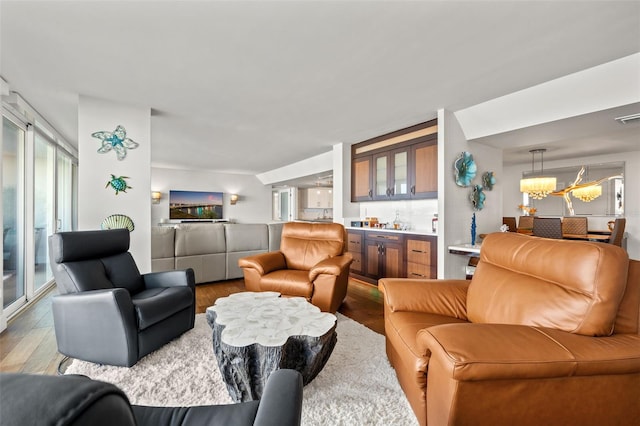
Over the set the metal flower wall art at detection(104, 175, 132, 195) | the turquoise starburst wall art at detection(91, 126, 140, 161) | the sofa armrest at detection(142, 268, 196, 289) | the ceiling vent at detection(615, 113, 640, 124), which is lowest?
the sofa armrest at detection(142, 268, 196, 289)

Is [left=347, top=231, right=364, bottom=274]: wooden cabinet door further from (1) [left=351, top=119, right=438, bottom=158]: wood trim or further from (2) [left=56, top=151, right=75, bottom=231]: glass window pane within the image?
(2) [left=56, top=151, right=75, bottom=231]: glass window pane

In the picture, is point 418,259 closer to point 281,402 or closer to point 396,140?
point 396,140

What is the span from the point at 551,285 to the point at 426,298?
27.9 inches

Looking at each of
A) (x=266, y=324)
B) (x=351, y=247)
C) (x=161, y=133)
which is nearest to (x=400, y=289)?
(x=266, y=324)

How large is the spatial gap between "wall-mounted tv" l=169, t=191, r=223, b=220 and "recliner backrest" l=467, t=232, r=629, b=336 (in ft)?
27.4

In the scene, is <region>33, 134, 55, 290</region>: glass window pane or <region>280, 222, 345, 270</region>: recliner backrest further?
<region>33, 134, 55, 290</region>: glass window pane

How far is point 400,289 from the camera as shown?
2.03 m

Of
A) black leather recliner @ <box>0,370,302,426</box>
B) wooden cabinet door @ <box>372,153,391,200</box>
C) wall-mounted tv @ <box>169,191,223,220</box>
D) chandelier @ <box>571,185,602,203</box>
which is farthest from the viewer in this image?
wall-mounted tv @ <box>169,191,223,220</box>

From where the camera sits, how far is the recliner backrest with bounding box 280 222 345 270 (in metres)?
3.57

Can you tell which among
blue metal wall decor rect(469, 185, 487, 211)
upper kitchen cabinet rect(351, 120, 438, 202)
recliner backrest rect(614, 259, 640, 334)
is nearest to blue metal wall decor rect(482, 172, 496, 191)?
blue metal wall decor rect(469, 185, 487, 211)

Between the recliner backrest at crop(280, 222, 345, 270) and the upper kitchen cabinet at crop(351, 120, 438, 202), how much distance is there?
1.41 m

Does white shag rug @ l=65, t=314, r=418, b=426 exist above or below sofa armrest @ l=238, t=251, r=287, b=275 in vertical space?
below

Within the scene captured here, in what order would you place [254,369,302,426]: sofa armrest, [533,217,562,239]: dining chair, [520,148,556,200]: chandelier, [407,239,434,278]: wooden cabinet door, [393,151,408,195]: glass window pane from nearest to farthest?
[254,369,302,426]: sofa armrest
[407,239,434,278]: wooden cabinet door
[533,217,562,239]: dining chair
[393,151,408,195]: glass window pane
[520,148,556,200]: chandelier

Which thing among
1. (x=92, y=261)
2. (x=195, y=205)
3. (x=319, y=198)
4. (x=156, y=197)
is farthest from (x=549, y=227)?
(x=156, y=197)
